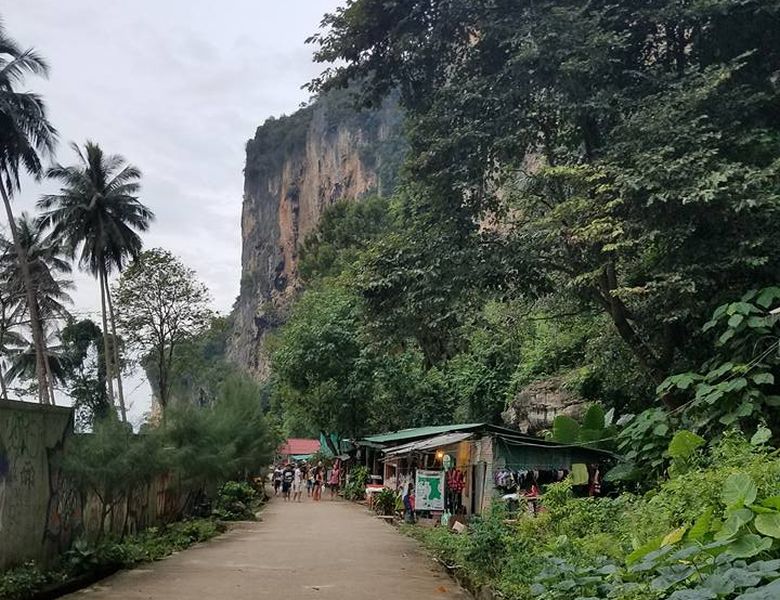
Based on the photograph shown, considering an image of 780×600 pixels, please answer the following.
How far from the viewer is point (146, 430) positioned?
42.2 feet

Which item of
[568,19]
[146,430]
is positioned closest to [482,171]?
[568,19]

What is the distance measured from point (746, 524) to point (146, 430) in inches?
420

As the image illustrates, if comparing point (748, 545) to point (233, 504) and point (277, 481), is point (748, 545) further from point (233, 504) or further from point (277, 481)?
point (277, 481)

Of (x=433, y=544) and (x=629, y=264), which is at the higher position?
(x=629, y=264)

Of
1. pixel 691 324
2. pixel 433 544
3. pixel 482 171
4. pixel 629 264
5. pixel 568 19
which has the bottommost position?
pixel 433 544

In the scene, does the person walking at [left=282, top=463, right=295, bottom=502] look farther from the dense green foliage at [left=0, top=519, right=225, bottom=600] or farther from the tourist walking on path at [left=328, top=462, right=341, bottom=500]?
the dense green foliage at [left=0, top=519, right=225, bottom=600]

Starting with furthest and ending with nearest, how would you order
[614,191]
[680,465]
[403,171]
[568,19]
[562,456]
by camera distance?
[403,171]
[562,456]
[568,19]
[614,191]
[680,465]

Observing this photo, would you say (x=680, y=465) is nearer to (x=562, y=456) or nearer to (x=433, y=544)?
(x=562, y=456)

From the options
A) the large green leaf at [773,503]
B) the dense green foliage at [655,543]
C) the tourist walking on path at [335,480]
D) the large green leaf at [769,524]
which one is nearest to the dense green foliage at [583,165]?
the dense green foliage at [655,543]

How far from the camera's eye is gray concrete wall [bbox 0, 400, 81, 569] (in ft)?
28.3

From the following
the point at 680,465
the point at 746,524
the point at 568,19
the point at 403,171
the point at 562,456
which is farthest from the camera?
the point at 403,171

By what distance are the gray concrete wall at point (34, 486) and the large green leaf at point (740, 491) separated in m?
7.56

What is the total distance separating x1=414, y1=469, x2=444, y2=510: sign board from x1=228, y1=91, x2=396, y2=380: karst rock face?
44.0 m

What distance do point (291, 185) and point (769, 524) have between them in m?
74.8
